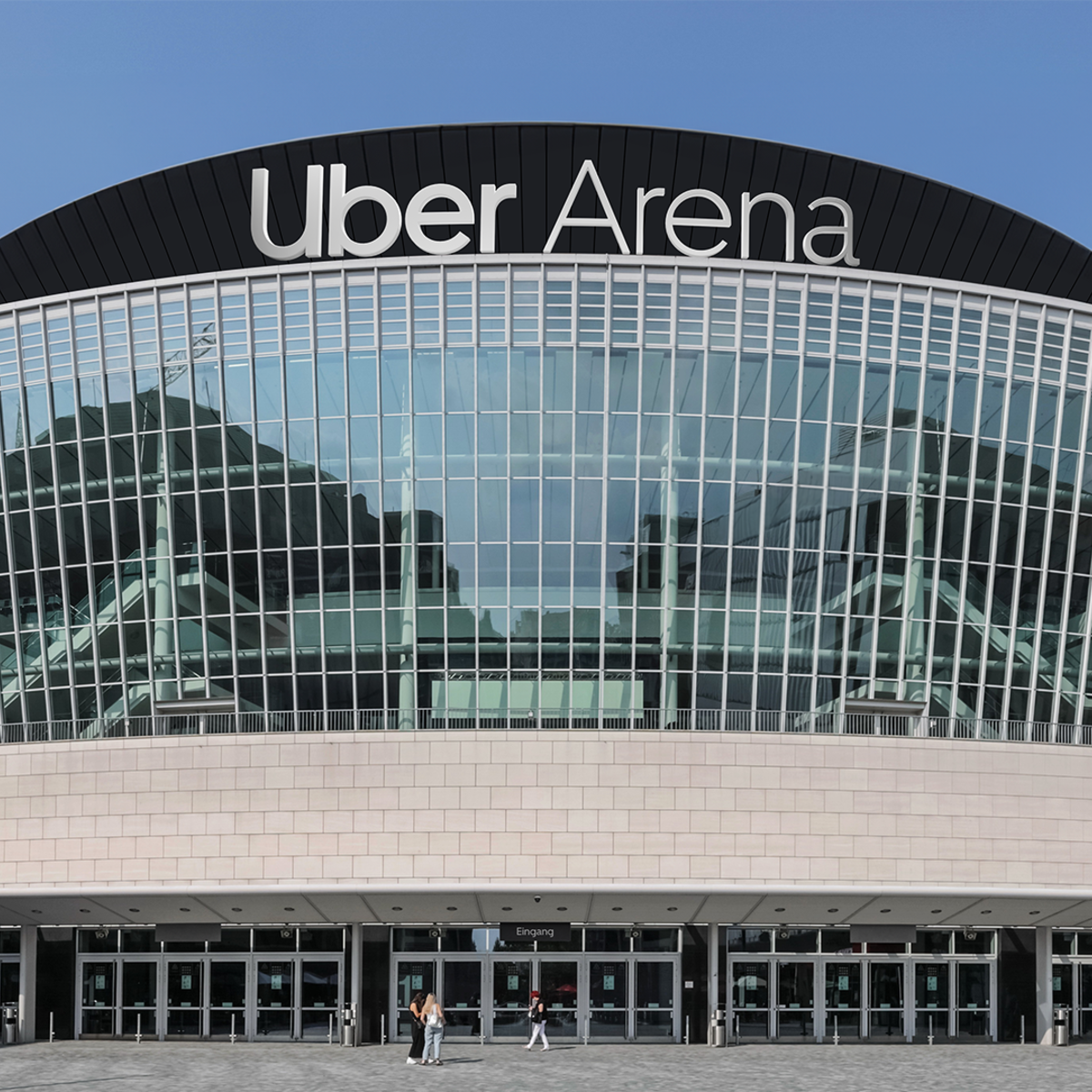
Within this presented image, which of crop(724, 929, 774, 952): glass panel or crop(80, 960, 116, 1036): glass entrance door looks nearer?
crop(724, 929, 774, 952): glass panel

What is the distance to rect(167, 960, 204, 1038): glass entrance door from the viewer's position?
37406 millimetres

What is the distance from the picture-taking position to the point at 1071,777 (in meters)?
36.6

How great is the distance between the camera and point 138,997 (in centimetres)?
3775

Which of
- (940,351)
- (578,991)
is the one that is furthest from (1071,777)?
(578,991)

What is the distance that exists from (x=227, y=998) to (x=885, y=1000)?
17.2 meters

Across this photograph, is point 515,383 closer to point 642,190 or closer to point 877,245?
point 642,190

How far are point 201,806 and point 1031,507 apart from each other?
22545 millimetres

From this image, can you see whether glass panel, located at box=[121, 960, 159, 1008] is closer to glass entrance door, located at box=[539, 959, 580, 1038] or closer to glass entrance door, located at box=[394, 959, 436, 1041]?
glass entrance door, located at box=[394, 959, 436, 1041]

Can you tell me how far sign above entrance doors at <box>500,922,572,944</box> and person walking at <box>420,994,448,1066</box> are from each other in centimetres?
528

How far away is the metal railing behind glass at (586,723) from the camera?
118ft

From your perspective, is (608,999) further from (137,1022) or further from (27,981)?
(27,981)

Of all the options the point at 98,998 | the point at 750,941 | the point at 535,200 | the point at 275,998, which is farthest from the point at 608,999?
the point at 535,200

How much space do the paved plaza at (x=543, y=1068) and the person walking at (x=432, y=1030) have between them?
27.5 inches

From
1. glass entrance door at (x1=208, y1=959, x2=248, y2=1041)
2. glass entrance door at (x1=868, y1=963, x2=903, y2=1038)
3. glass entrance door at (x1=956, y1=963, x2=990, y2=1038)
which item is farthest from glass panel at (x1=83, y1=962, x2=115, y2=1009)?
glass entrance door at (x1=956, y1=963, x2=990, y2=1038)
